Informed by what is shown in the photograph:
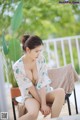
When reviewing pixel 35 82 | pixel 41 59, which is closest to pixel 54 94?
pixel 35 82

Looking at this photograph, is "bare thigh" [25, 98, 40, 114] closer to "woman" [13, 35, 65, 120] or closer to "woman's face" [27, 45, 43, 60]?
"woman" [13, 35, 65, 120]

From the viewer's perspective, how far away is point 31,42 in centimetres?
202

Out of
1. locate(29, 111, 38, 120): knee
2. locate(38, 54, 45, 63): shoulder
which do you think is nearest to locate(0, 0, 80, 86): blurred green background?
locate(38, 54, 45, 63): shoulder

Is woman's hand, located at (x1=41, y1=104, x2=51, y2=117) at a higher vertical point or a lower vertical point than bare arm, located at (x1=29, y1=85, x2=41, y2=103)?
lower

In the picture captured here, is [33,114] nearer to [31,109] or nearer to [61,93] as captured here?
[31,109]

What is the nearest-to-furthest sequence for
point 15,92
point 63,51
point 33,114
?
point 33,114 → point 15,92 → point 63,51

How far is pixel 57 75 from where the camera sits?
2.27 meters

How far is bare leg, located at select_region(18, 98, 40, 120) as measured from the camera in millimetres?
2008

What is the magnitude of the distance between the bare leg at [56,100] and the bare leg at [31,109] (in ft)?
0.36

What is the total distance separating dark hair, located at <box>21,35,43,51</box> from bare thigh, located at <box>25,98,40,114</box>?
369 mm

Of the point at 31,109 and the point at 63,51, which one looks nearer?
the point at 31,109

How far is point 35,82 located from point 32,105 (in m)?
0.17

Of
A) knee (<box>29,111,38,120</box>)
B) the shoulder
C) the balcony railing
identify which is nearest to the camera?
knee (<box>29,111,38,120</box>)

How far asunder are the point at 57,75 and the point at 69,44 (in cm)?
37
